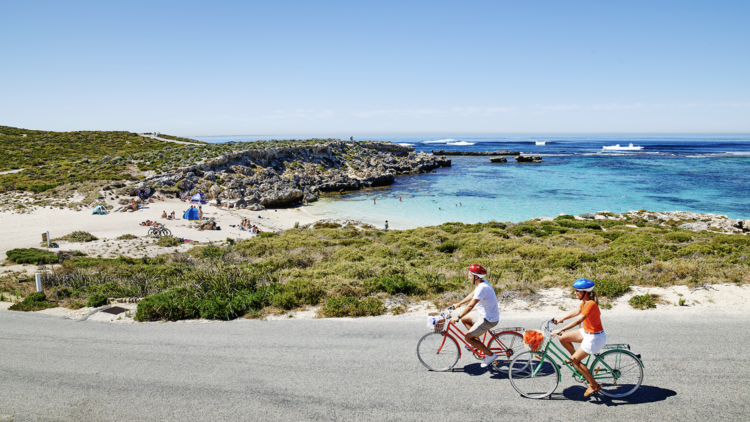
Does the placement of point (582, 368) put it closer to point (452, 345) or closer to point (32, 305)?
point (452, 345)

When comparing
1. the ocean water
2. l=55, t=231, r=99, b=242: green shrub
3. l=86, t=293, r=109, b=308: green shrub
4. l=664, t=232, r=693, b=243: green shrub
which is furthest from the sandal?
the ocean water

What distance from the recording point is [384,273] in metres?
12.2

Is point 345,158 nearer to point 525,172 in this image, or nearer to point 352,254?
point 525,172

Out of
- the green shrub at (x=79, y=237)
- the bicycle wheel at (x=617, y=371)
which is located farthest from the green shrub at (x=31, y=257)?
the bicycle wheel at (x=617, y=371)

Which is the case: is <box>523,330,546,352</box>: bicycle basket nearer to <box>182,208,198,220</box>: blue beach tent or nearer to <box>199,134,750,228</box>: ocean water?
<box>199,134,750,228</box>: ocean water

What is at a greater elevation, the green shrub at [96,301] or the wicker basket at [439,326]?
the wicker basket at [439,326]

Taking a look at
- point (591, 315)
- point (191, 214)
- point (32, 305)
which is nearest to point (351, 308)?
point (591, 315)

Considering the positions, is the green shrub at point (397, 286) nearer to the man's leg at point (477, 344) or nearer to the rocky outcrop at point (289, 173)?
the man's leg at point (477, 344)

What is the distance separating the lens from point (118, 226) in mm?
27812

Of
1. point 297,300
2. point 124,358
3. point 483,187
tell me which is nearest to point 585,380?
point 297,300

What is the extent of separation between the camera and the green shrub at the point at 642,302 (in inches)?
337

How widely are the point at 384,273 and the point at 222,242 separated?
16.5 meters

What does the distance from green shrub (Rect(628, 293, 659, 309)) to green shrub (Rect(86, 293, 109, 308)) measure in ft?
46.9

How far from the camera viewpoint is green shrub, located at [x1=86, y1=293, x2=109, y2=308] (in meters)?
10.5
